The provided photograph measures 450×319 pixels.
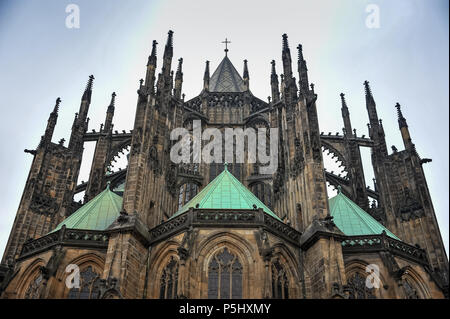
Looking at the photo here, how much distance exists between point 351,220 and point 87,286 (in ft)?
44.0

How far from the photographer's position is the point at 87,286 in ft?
73.3

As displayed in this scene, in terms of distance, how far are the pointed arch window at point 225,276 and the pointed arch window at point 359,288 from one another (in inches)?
209

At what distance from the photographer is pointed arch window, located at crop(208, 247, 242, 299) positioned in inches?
800

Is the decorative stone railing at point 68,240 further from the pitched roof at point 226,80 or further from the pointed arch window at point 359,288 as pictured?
the pitched roof at point 226,80

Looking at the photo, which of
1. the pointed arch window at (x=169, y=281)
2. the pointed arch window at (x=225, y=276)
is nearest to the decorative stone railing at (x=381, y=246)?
the pointed arch window at (x=225, y=276)

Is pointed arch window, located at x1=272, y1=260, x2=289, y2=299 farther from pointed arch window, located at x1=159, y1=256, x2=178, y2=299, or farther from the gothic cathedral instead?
pointed arch window, located at x1=159, y1=256, x2=178, y2=299

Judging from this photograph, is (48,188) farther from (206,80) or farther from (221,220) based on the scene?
(206,80)

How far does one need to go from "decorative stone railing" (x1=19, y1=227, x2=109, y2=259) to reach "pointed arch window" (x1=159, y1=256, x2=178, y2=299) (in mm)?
3277

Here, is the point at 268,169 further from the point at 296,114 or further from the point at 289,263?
the point at 289,263

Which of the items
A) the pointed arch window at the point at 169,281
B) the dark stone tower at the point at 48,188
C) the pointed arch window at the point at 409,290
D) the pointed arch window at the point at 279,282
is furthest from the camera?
the dark stone tower at the point at 48,188

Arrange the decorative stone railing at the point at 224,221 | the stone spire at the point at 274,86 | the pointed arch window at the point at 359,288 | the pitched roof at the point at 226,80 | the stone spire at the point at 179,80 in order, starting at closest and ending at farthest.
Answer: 1. the decorative stone railing at the point at 224,221
2. the pointed arch window at the point at 359,288
3. the stone spire at the point at 179,80
4. the stone spire at the point at 274,86
5. the pitched roof at the point at 226,80

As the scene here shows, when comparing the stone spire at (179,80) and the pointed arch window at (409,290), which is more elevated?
the stone spire at (179,80)

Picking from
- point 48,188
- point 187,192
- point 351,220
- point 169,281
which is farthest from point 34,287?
point 351,220

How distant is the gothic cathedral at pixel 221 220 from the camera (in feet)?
69.8
